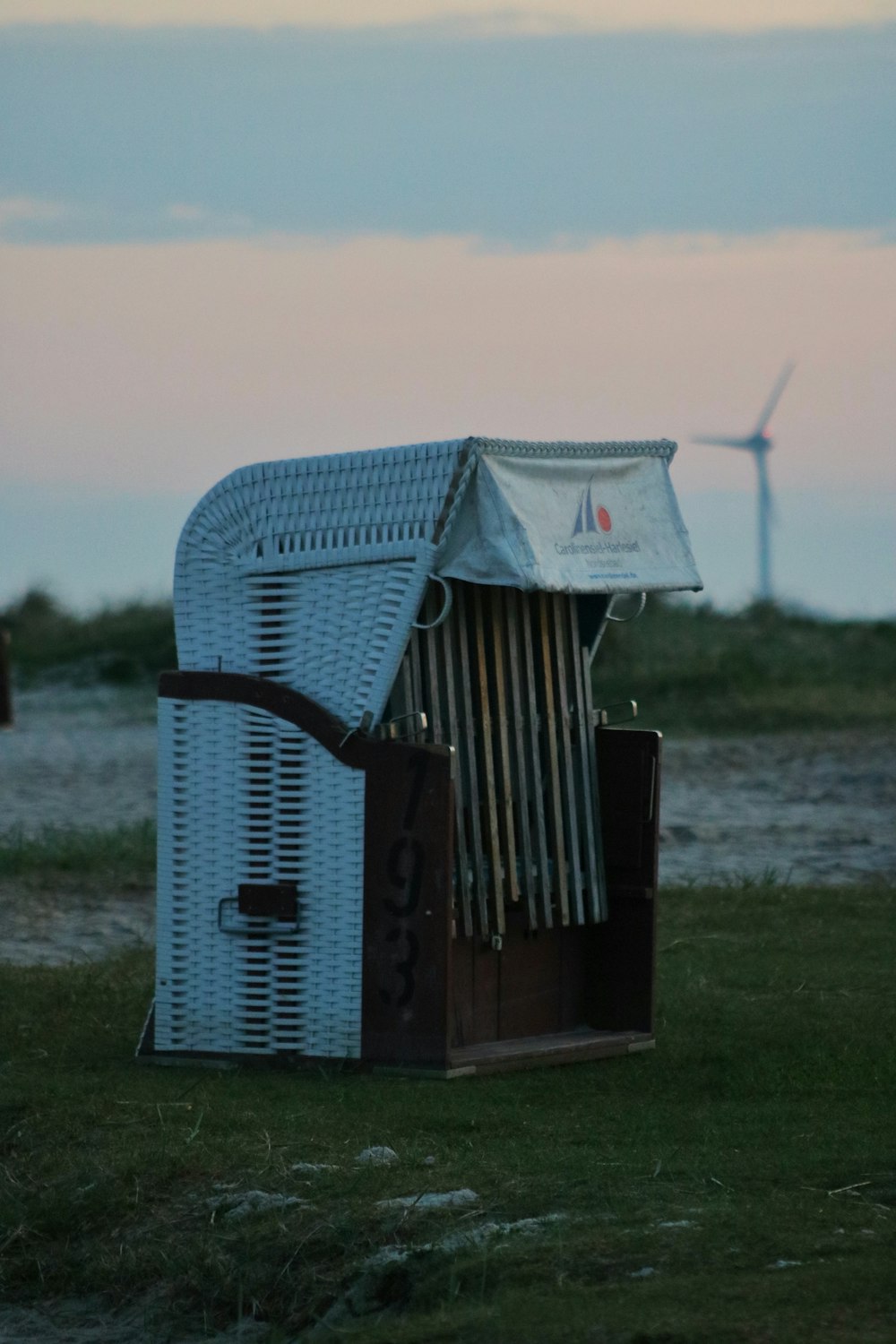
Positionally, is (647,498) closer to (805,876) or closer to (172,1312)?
(172,1312)

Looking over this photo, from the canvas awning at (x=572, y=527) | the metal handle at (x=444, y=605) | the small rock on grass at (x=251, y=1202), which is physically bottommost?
the small rock on grass at (x=251, y=1202)

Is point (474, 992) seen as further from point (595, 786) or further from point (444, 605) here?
point (444, 605)

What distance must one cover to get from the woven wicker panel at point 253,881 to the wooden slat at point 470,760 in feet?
1.36

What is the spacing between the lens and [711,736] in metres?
19.8

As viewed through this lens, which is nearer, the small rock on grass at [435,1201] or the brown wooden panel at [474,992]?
the small rock on grass at [435,1201]

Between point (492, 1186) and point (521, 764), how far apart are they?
2247mm

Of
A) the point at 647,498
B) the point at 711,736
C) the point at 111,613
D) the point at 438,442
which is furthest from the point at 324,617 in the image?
the point at 111,613

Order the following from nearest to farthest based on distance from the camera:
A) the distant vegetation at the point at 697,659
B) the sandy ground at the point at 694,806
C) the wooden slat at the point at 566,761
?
the wooden slat at the point at 566,761, the sandy ground at the point at 694,806, the distant vegetation at the point at 697,659

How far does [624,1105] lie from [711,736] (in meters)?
13.6

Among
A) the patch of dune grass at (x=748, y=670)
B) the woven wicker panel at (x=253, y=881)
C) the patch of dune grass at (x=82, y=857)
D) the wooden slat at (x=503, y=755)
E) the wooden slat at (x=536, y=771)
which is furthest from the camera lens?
the patch of dune grass at (x=748, y=670)

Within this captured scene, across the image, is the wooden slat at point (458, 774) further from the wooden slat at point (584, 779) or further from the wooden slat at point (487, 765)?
the wooden slat at point (584, 779)

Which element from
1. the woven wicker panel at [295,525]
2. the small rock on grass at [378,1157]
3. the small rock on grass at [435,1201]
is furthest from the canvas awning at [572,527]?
the small rock on grass at [435,1201]

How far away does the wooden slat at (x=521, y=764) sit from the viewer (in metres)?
7.12

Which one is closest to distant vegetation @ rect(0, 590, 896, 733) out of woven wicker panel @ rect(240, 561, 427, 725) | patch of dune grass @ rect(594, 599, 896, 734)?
patch of dune grass @ rect(594, 599, 896, 734)
